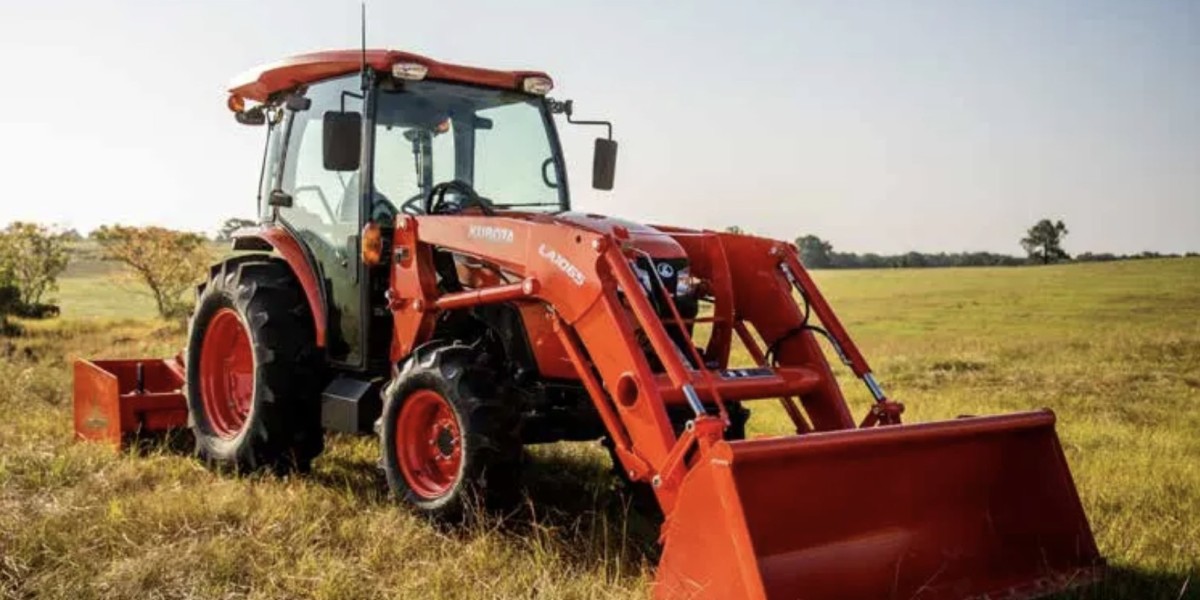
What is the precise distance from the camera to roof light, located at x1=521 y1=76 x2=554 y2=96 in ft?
22.7

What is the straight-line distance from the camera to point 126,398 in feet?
25.5

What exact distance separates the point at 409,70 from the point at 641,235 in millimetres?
1635

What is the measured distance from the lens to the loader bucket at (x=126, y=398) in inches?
306

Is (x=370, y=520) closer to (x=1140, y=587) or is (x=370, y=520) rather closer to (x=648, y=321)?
(x=648, y=321)

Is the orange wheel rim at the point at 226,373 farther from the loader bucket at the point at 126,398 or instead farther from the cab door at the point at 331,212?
the cab door at the point at 331,212

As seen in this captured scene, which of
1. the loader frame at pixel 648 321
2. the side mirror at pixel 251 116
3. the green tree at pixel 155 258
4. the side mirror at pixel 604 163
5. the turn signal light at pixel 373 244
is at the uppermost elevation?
the side mirror at pixel 251 116

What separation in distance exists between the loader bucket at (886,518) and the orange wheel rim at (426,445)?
5.42 ft

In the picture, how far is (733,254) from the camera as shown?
6102 millimetres

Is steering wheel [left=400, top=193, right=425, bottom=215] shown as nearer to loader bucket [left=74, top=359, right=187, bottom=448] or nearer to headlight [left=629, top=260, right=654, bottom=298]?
headlight [left=629, top=260, right=654, bottom=298]

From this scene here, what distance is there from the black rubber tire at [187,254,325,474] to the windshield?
39.6 inches

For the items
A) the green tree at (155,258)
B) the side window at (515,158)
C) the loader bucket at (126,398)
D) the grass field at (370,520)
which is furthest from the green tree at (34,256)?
the side window at (515,158)

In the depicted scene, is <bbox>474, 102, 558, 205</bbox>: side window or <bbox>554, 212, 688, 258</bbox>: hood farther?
<bbox>474, 102, 558, 205</bbox>: side window

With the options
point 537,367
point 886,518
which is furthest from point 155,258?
point 886,518

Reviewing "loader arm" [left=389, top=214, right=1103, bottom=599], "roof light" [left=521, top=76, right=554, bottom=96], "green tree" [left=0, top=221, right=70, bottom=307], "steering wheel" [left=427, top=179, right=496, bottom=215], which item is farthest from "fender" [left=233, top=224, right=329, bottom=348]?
"green tree" [left=0, top=221, right=70, bottom=307]
